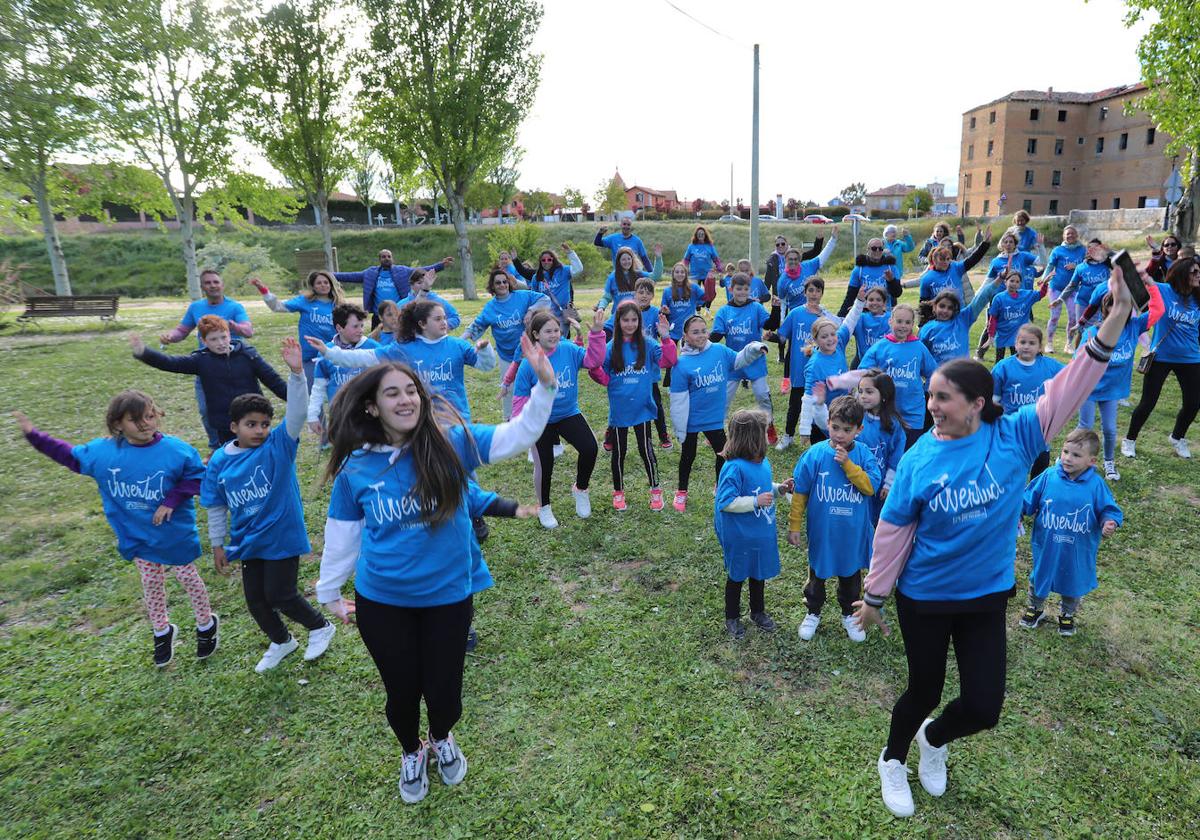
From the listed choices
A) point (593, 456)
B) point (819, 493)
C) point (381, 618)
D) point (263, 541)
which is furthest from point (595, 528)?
point (381, 618)

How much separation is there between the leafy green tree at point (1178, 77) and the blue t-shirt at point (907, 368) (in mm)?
17048

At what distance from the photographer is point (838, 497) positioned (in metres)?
4.48

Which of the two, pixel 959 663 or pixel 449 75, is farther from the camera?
pixel 449 75

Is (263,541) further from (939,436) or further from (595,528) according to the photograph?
(939,436)

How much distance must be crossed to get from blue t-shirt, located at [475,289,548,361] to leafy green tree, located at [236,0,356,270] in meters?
21.9

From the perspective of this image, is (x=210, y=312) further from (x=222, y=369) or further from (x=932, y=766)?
(x=932, y=766)

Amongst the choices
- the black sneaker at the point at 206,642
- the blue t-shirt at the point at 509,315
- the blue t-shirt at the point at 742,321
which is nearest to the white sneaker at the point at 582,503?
the blue t-shirt at the point at 509,315

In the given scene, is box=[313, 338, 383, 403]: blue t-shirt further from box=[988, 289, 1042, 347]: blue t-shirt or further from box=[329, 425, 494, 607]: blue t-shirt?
box=[988, 289, 1042, 347]: blue t-shirt

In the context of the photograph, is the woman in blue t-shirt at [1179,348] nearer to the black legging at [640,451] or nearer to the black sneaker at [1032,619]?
Answer: the black sneaker at [1032,619]

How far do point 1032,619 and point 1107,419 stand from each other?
3.75 meters

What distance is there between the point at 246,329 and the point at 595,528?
4.83 m

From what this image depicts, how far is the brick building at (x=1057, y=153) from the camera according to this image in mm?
59812

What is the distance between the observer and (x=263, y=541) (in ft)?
14.2

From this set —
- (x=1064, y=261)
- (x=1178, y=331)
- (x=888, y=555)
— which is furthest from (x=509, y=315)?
(x=1064, y=261)
